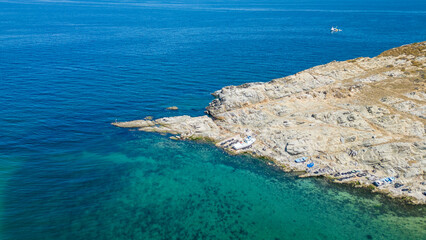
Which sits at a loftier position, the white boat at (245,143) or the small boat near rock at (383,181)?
the white boat at (245,143)

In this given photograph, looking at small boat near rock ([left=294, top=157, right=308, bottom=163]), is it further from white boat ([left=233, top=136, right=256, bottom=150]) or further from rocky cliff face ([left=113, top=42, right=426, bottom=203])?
white boat ([left=233, top=136, right=256, bottom=150])

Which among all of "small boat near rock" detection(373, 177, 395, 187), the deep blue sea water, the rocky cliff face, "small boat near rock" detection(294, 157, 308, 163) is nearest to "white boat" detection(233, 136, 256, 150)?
the rocky cliff face

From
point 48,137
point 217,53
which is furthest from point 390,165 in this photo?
point 217,53

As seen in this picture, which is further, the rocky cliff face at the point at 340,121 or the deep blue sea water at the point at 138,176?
the rocky cliff face at the point at 340,121

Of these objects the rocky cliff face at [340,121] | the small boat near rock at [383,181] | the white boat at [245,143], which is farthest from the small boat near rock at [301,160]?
the small boat near rock at [383,181]

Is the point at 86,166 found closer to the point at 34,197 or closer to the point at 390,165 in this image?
the point at 34,197

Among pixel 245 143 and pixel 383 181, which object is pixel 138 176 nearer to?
pixel 245 143

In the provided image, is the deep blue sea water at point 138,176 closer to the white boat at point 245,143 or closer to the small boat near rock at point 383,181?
the small boat near rock at point 383,181
